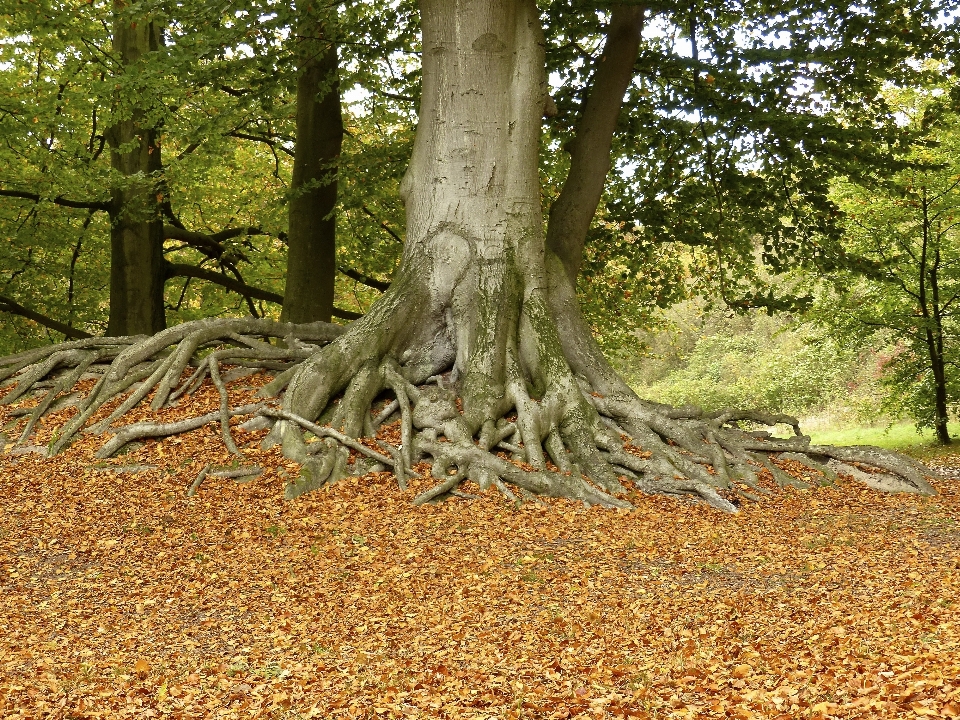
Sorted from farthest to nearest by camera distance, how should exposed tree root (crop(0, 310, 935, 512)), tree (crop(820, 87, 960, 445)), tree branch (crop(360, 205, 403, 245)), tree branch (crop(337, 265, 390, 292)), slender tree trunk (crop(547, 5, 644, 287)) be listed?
tree branch (crop(337, 265, 390, 292)) → tree branch (crop(360, 205, 403, 245)) → tree (crop(820, 87, 960, 445)) → slender tree trunk (crop(547, 5, 644, 287)) → exposed tree root (crop(0, 310, 935, 512))

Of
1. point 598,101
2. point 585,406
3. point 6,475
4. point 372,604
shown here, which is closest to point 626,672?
point 372,604

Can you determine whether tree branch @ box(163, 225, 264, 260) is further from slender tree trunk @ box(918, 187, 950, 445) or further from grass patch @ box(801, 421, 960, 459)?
slender tree trunk @ box(918, 187, 950, 445)

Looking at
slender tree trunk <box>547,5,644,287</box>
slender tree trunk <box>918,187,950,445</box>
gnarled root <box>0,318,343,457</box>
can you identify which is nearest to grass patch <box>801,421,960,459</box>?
slender tree trunk <box>918,187,950,445</box>

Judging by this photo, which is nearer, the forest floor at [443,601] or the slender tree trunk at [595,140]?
the forest floor at [443,601]

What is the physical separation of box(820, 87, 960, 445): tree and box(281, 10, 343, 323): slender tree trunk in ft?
27.9

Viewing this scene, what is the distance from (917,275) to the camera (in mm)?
16453

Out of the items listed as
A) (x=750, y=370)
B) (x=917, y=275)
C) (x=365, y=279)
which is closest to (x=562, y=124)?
(x=365, y=279)

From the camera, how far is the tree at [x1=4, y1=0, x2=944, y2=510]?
27.4 feet

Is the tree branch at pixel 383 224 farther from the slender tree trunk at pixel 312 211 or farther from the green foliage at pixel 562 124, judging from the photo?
the slender tree trunk at pixel 312 211

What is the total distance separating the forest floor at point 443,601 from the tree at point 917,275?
892 cm

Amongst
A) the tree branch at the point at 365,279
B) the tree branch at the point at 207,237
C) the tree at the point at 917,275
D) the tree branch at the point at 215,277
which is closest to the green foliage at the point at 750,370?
the tree at the point at 917,275

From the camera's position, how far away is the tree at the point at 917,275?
15.9 m

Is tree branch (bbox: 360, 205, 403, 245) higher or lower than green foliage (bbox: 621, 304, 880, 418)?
higher

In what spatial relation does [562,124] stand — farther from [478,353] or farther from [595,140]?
[478,353]
